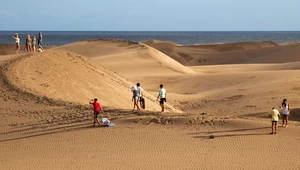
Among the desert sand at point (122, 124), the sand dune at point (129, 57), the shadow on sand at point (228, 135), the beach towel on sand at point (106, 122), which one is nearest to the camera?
the desert sand at point (122, 124)

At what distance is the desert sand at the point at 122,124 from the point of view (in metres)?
12.7

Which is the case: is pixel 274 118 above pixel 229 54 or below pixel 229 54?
above

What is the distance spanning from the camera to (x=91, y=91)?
2108 cm

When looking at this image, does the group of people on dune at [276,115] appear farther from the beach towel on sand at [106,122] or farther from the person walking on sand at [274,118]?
the beach towel on sand at [106,122]

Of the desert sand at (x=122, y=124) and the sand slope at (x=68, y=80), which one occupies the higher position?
the sand slope at (x=68, y=80)

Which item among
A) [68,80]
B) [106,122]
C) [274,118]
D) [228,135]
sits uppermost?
[68,80]

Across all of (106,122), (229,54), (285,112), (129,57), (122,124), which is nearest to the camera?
(285,112)

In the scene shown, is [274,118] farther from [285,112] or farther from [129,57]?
[129,57]

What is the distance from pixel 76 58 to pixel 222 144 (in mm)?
13231

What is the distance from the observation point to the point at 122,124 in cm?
1539

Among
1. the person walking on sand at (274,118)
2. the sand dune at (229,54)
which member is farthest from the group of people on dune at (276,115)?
the sand dune at (229,54)

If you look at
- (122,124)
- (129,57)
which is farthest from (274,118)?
(129,57)

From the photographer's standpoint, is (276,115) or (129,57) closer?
(276,115)

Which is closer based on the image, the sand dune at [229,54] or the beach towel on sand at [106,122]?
the beach towel on sand at [106,122]
